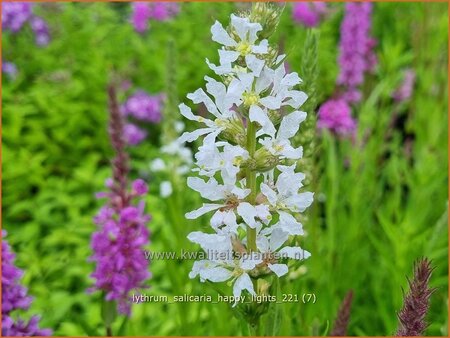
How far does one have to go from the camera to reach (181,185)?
3.15 meters

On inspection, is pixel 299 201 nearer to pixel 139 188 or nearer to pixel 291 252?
pixel 291 252

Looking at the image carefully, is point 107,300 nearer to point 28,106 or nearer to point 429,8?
point 28,106

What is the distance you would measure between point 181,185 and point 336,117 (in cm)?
97

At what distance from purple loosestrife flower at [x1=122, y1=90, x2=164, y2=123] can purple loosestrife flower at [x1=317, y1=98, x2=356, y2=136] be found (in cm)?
146

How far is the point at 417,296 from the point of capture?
4.08 feet

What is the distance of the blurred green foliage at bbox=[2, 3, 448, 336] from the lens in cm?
271

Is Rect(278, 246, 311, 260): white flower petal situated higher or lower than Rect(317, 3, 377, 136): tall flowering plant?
lower

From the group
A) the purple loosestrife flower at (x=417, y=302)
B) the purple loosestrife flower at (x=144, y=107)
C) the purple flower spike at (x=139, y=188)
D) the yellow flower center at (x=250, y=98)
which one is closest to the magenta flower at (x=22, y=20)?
the purple loosestrife flower at (x=144, y=107)

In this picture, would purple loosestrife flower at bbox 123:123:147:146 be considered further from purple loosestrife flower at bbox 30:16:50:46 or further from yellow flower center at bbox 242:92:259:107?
yellow flower center at bbox 242:92:259:107

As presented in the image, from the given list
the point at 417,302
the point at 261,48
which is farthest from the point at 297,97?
the point at 417,302

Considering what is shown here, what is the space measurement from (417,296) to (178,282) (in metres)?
1.42

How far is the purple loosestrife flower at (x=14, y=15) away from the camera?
15.3ft

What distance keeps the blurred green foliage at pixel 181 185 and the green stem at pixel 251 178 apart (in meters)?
0.47

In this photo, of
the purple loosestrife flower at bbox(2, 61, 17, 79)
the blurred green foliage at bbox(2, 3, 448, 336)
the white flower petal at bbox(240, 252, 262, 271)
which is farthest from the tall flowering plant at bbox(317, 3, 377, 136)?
the purple loosestrife flower at bbox(2, 61, 17, 79)
